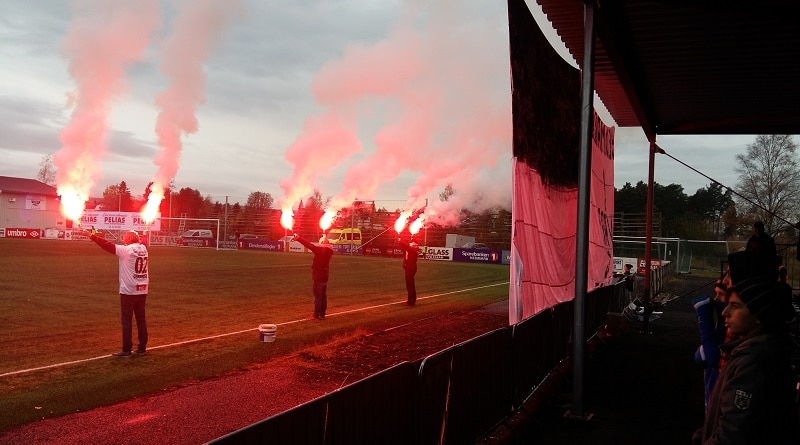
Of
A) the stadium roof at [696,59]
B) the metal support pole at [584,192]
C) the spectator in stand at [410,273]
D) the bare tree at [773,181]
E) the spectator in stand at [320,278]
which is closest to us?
the metal support pole at [584,192]

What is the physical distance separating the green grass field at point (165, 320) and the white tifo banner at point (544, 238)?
15.1ft

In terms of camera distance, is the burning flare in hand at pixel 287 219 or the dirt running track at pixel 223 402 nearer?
the dirt running track at pixel 223 402

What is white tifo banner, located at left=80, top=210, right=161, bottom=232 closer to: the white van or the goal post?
the goal post

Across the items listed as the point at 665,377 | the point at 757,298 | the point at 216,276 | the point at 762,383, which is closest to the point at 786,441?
the point at 762,383

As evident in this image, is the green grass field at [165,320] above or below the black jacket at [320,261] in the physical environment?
below

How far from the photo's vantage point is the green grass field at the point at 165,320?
26.7ft

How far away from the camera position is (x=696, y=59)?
1019 centimetres

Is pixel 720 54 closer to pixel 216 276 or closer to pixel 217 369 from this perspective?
pixel 217 369

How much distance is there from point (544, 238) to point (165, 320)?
9368 millimetres

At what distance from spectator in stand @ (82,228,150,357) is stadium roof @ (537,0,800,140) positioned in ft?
25.6

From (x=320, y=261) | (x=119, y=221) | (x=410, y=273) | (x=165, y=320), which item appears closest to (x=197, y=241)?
(x=119, y=221)

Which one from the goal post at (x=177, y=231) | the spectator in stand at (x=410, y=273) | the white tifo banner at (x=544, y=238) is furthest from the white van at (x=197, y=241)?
the white tifo banner at (x=544, y=238)

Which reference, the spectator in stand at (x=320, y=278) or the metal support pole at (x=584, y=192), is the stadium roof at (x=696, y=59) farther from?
the spectator in stand at (x=320, y=278)

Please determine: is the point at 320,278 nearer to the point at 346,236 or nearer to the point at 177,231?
the point at 346,236
